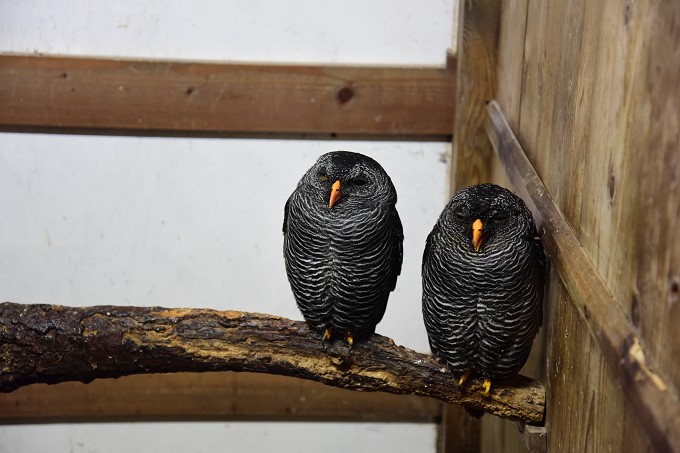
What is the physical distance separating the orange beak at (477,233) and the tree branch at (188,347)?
15.2 inches

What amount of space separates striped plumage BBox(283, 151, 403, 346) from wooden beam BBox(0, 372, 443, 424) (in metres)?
1.08

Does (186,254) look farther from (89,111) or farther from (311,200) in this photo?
(311,200)

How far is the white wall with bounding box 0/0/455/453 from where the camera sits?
9.04 feet

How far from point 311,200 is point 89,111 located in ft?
3.98

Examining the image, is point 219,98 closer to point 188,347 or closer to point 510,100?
point 510,100

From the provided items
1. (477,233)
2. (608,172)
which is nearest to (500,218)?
(477,233)

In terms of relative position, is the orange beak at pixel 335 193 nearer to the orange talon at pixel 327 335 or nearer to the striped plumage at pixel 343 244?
the striped plumage at pixel 343 244

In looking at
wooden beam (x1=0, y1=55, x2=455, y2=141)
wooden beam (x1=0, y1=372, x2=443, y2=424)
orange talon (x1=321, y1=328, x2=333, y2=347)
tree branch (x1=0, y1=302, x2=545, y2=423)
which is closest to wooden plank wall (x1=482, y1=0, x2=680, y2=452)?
tree branch (x1=0, y1=302, x2=545, y2=423)

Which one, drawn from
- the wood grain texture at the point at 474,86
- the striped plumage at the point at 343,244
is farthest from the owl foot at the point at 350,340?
the wood grain texture at the point at 474,86

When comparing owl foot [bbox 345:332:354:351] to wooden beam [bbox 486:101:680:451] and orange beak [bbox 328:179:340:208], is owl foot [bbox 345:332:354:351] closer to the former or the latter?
orange beak [bbox 328:179:340:208]

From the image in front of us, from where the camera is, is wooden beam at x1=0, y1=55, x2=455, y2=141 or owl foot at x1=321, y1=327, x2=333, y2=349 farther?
wooden beam at x1=0, y1=55, x2=455, y2=141

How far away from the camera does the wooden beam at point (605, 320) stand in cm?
102

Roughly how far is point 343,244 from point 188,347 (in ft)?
1.53

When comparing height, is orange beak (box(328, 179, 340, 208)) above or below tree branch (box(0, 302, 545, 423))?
above
